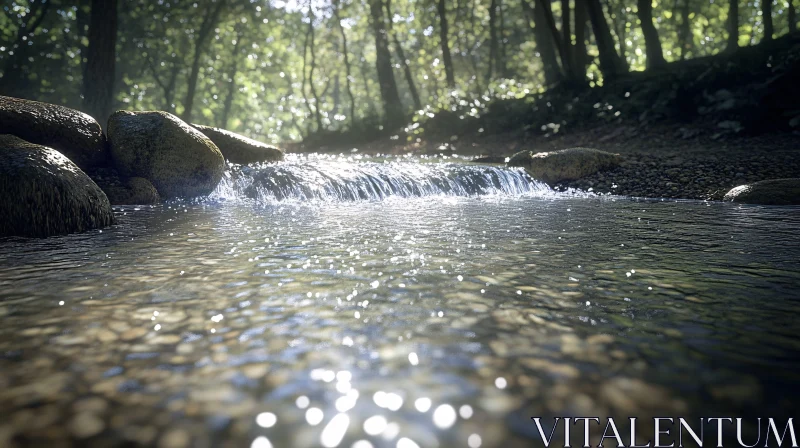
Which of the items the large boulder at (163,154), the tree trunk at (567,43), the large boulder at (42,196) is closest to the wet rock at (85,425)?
the large boulder at (42,196)

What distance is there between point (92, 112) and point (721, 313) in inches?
687

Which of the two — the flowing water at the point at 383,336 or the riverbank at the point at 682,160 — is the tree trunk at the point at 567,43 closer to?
the riverbank at the point at 682,160

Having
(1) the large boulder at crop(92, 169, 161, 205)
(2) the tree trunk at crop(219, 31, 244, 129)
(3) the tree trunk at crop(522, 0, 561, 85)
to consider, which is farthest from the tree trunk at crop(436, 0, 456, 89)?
(1) the large boulder at crop(92, 169, 161, 205)

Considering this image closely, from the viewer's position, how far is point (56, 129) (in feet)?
30.3

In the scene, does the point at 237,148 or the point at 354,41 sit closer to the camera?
the point at 237,148

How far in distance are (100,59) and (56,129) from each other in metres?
7.93

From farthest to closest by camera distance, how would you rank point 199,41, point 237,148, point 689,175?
point 199,41 < point 237,148 < point 689,175

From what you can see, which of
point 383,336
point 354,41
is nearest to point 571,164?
point 383,336

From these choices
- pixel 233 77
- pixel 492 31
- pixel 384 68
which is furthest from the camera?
pixel 233 77

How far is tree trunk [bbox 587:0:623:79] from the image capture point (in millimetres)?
18969

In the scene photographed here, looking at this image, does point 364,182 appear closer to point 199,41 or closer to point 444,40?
point 444,40

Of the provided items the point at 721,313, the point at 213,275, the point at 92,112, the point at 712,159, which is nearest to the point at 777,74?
the point at 712,159

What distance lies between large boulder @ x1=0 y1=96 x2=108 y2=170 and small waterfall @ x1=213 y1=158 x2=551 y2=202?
2.28 metres

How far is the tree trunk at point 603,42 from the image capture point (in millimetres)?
18969
